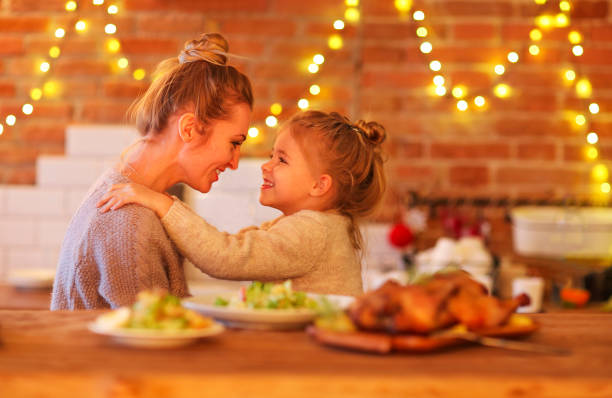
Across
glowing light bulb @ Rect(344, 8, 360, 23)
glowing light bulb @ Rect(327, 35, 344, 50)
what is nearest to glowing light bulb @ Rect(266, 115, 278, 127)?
glowing light bulb @ Rect(327, 35, 344, 50)

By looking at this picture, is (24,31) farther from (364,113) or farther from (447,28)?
(447,28)

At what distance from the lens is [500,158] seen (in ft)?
10.8

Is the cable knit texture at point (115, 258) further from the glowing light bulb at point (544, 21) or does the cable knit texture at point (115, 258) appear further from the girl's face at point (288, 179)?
the glowing light bulb at point (544, 21)

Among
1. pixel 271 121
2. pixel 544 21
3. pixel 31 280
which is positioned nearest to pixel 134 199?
pixel 31 280

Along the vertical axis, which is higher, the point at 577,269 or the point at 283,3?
the point at 283,3

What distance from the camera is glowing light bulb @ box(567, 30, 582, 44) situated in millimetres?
3260

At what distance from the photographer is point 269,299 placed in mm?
1166

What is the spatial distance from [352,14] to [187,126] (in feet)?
5.51

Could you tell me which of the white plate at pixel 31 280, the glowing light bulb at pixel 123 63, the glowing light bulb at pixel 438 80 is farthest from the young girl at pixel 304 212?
the glowing light bulb at pixel 123 63

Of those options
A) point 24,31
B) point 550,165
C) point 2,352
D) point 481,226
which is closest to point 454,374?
point 2,352

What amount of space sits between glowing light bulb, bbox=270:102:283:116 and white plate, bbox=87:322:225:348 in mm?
2317

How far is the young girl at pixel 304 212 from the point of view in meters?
1.53

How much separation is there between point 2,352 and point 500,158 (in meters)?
2.61

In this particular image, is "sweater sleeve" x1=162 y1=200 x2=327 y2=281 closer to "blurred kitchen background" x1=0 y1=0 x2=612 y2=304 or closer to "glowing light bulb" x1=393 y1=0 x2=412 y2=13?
"blurred kitchen background" x1=0 y1=0 x2=612 y2=304
